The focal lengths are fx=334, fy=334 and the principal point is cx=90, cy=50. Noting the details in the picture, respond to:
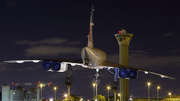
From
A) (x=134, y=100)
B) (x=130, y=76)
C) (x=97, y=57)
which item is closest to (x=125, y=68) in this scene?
(x=130, y=76)

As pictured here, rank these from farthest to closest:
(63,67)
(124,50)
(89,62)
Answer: (124,50) → (63,67) → (89,62)

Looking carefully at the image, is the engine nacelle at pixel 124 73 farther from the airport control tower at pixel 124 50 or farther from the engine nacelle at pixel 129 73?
the airport control tower at pixel 124 50

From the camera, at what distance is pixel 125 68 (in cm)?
4819

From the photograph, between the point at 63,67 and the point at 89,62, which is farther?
the point at 63,67

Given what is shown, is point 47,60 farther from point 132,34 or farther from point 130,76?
point 132,34

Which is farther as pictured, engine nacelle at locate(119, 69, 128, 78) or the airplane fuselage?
engine nacelle at locate(119, 69, 128, 78)

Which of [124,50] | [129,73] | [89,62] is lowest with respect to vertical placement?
[129,73]

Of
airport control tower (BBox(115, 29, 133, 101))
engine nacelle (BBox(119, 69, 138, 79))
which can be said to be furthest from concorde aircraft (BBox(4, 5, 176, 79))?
airport control tower (BBox(115, 29, 133, 101))

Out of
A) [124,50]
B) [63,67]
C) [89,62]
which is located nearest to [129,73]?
[89,62]

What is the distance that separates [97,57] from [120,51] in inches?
5829

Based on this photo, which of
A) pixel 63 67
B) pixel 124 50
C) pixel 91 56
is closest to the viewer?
pixel 91 56

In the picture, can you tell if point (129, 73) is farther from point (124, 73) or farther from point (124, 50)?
point (124, 50)

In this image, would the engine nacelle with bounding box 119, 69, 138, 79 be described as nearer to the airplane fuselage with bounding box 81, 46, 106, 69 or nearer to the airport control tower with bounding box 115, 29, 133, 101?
the airplane fuselage with bounding box 81, 46, 106, 69

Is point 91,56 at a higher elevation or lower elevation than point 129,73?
higher
